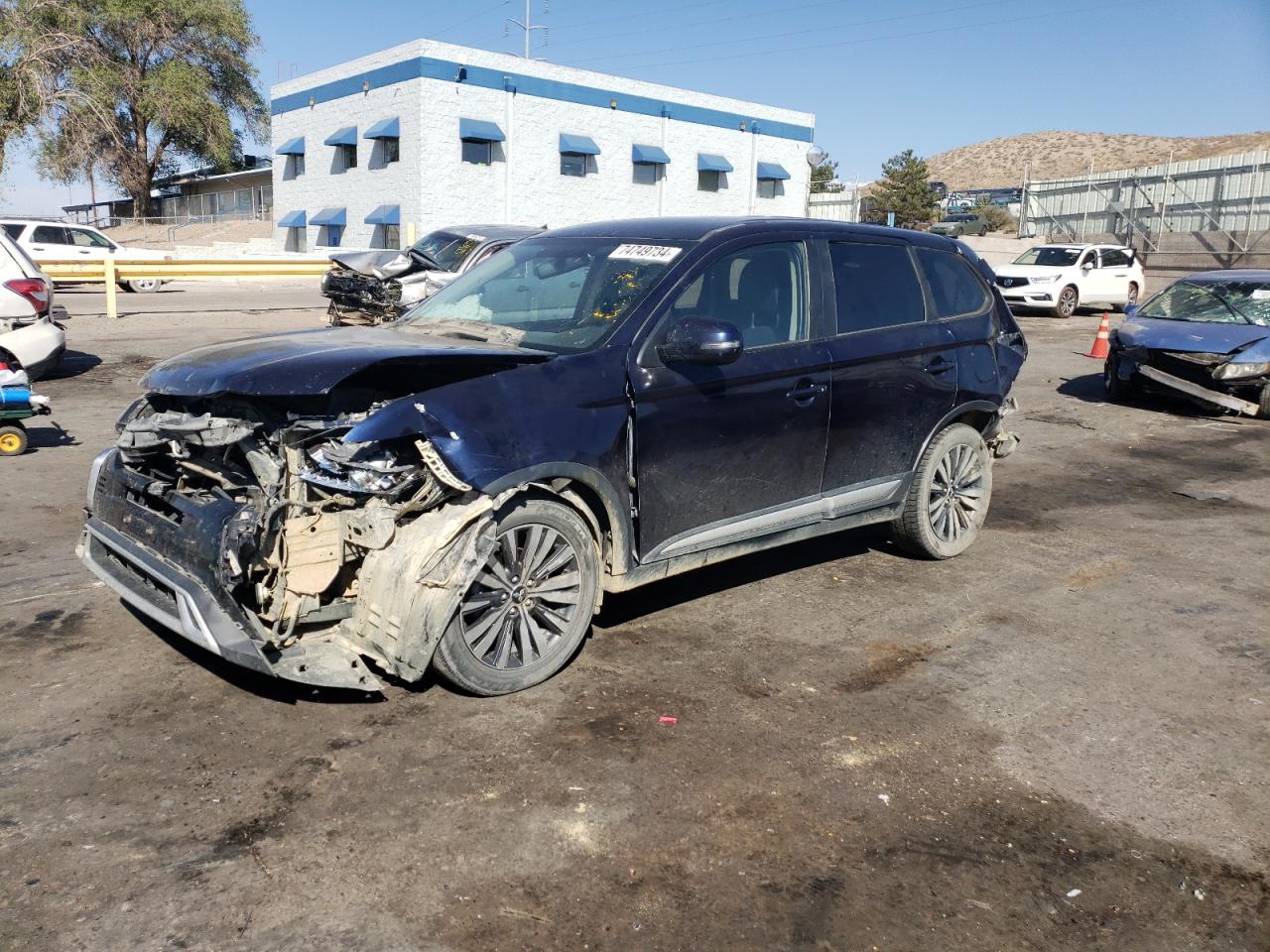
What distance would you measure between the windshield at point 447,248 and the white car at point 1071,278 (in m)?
14.1

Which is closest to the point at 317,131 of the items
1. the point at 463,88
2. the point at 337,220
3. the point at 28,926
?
the point at 337,220

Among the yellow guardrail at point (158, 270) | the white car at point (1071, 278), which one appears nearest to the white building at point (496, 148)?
the yellow guardrail at point (158, 270)

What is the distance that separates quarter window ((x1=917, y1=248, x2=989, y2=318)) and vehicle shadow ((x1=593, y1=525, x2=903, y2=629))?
1.53 m

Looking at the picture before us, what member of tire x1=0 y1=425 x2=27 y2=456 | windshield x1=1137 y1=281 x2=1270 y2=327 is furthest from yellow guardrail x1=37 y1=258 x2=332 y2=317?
windshield x1=1137 y1=281 x2=1270 y2=327

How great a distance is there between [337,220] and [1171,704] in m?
36.7

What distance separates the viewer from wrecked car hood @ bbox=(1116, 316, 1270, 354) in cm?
1161

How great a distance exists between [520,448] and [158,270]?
59.5 feet

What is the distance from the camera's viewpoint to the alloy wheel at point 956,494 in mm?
6172

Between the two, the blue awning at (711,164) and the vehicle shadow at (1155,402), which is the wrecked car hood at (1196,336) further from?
the blue awning at (711,164)

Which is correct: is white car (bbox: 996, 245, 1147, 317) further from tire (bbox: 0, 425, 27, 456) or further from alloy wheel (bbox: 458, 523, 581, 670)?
alloy wheel (bbox: 458, 523, 581, 670)

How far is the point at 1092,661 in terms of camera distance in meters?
4.90

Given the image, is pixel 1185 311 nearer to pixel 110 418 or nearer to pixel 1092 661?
pixel 1092 661

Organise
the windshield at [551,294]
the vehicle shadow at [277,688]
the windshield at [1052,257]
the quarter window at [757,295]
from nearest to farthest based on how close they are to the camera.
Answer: the vehicle shadow at [277,688], the windshield at [551,294], the quarter window at [757,295], the windshield at [1052,257]

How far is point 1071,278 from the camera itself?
2456 cm
